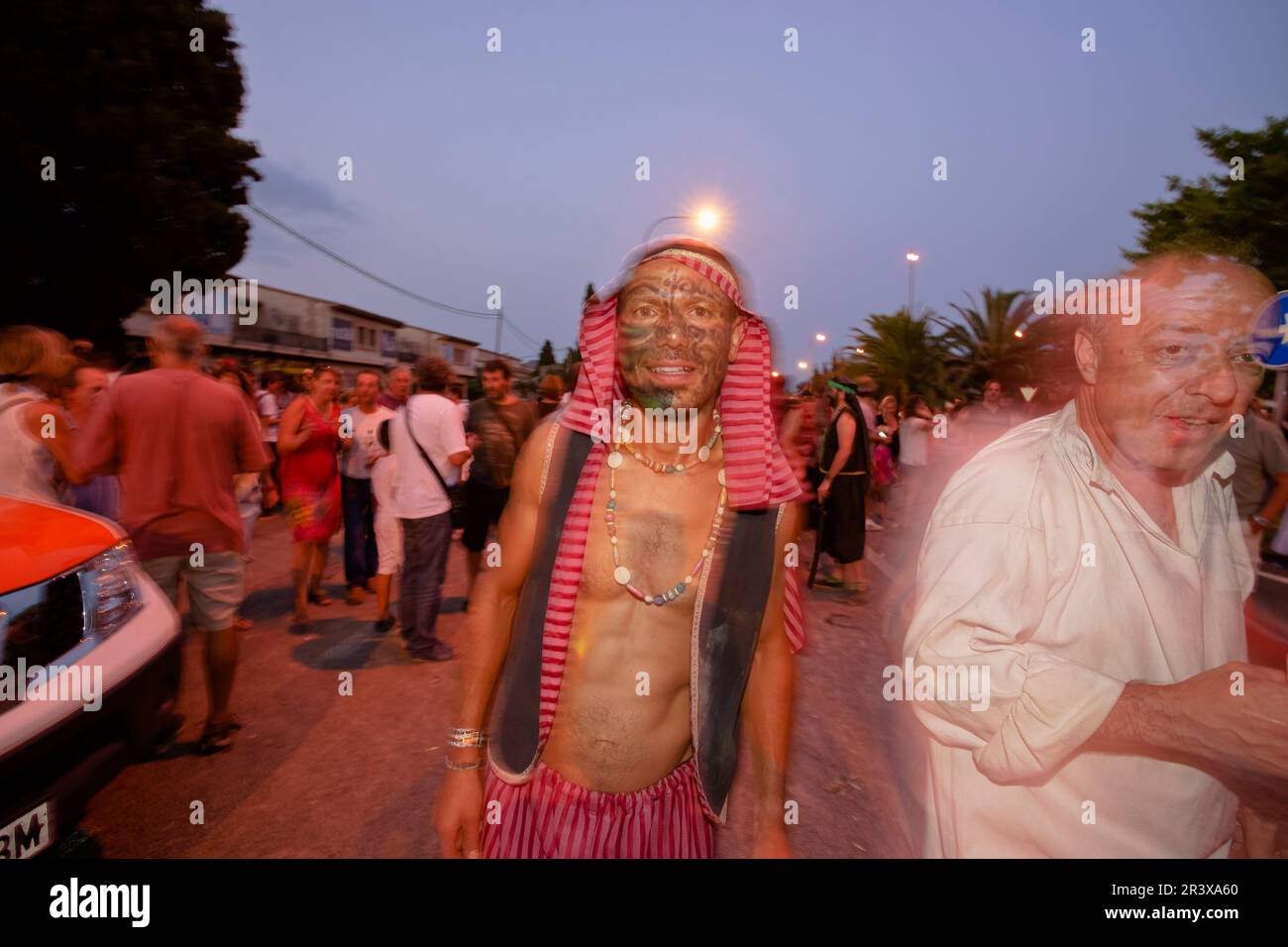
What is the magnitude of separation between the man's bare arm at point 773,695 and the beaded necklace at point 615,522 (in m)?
0.18

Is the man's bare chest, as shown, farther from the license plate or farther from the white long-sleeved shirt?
the license plate

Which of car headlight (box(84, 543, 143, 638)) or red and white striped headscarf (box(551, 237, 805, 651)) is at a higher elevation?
red and white striped headscarf (box(551, 237, 805, 651))

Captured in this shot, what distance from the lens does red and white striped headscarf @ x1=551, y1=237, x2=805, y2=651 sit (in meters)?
2.03

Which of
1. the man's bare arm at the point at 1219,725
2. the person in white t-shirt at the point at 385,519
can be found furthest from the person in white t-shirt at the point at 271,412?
the man's bare arm at the point at 1219,725

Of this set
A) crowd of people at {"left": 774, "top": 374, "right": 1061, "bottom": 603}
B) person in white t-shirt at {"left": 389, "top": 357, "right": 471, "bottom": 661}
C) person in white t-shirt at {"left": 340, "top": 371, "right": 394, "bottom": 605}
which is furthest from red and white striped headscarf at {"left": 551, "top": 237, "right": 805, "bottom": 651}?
person in white t-shirt at {"left": 340, "top": 371, "right": 394, "bottom": 605}

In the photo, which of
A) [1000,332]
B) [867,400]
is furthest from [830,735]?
[1000,332]

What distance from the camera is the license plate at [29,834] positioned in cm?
234

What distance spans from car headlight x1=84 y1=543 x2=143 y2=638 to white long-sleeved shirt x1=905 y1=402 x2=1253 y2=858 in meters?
3.22

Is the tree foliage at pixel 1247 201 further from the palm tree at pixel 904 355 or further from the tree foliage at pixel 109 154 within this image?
the tree foliage at pixel 109 154

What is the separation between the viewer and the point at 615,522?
2.07 m

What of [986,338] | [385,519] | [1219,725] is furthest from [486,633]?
[986,338]

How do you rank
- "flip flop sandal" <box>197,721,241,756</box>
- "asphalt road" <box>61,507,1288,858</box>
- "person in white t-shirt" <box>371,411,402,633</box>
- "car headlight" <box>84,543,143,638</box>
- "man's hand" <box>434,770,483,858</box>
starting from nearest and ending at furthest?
"man's hand" <box>434,770,483,858</box> < "car headlight" <box>84,543,143,638</box> < "asphalt road" <box>61,507,1288,858</box> < "flip flop sandal" <box>197,721,241,756</box> < "person in white t-shirt" <box>371,411,402,633</box>

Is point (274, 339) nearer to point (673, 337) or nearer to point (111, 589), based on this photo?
point (111, 589)

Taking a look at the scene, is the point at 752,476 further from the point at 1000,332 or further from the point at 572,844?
the point at 1000,332
